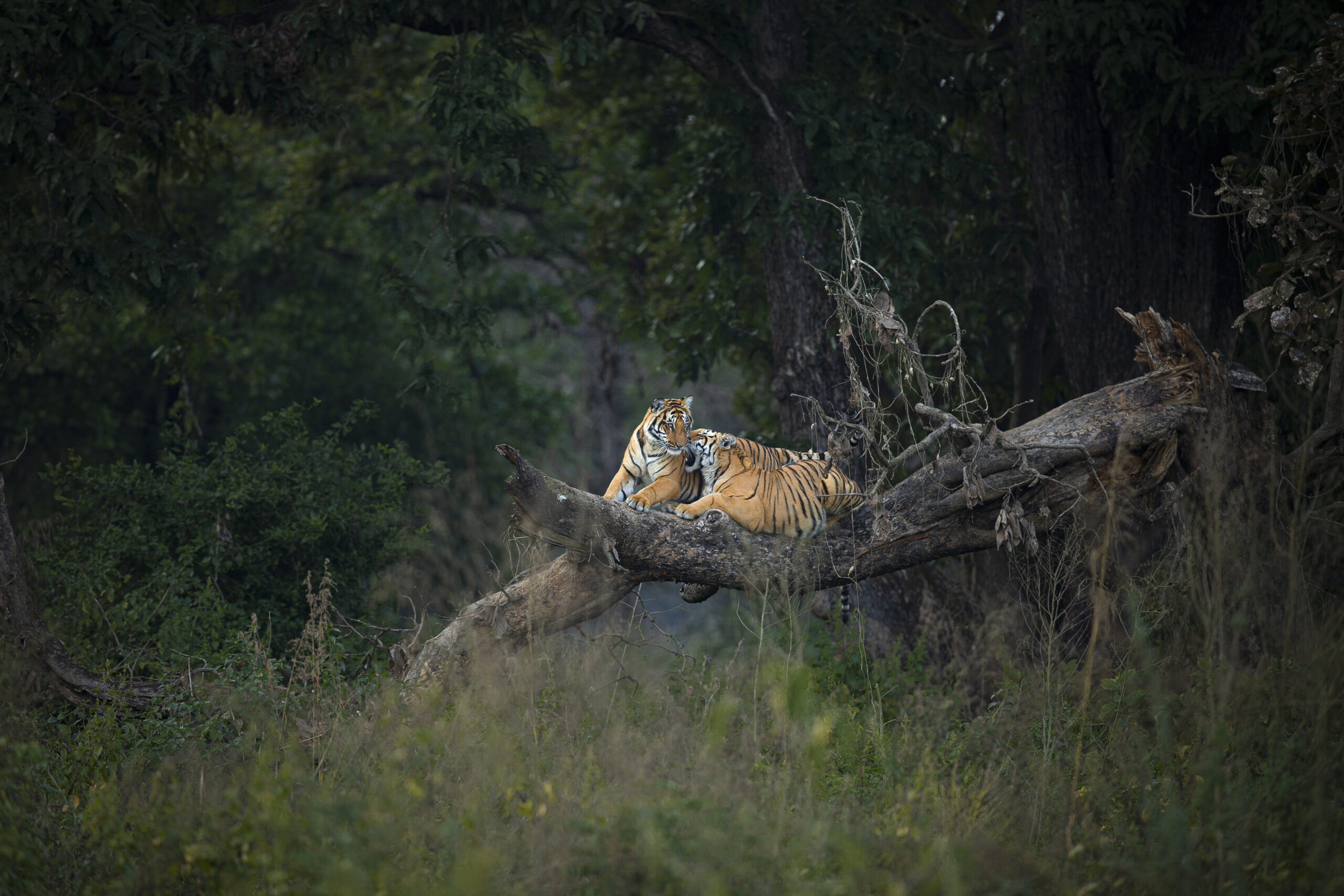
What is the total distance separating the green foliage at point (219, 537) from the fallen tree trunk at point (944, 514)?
2.60 meters

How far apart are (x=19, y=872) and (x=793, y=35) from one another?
26.1 ft

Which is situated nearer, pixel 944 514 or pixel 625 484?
pixel 944 514

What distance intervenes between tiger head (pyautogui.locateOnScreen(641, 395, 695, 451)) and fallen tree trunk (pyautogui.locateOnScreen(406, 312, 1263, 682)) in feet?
1.68

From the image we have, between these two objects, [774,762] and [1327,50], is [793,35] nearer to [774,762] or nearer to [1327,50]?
[1327,50]

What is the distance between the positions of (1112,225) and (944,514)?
159 inches

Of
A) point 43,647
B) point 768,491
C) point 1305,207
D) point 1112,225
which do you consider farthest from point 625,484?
point 1112,225

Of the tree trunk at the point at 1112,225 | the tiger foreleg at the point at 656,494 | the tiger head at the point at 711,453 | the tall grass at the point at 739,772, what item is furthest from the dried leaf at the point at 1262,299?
the tiger foreleg at the point at 656,494

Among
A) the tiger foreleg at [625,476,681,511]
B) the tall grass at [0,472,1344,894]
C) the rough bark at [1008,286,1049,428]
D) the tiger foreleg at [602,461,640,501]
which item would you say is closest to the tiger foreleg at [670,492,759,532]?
the tiger foreleg at [625,476,681,511]

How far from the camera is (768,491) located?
5.87 metres

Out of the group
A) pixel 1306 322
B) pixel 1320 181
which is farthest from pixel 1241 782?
pixel 1320 181

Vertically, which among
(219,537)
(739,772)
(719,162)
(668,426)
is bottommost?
(739,772)

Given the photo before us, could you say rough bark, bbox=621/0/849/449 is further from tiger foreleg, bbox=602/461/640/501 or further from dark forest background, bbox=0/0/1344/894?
tiger foreleg, bbox=602/461/640/501

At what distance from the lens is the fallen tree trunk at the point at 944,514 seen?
564cm

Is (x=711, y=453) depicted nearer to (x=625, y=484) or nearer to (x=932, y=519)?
(x=625, y=484)
